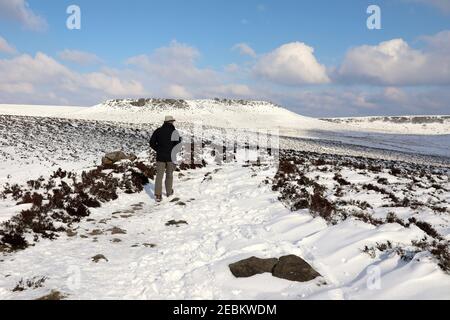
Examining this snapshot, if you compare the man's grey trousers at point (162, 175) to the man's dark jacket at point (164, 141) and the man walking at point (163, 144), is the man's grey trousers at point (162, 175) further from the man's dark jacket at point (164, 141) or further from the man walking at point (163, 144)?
the man's dark jacket at point (164, 141)

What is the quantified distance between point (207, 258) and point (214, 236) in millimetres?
1463

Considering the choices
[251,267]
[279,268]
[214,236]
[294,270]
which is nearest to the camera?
[294,270]

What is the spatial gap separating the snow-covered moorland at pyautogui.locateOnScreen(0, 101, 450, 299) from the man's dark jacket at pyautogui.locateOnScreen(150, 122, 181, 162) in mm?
1529

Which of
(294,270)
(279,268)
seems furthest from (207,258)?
(294,270)

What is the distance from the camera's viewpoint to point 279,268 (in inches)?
252

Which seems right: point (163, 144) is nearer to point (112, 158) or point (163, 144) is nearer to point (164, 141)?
point (164, 141)

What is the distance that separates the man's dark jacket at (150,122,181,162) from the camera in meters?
13.1

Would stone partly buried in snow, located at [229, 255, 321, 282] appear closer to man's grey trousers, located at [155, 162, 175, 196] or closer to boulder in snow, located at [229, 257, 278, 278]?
boulder in snow, located at [229, 257, 278, 278]

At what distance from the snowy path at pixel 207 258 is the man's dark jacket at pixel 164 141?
221cm

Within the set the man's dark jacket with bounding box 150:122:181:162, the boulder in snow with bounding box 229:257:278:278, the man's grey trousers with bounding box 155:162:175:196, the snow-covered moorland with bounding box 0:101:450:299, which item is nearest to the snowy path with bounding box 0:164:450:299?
the snow-covered moorland with bounding box 0:101:450:299

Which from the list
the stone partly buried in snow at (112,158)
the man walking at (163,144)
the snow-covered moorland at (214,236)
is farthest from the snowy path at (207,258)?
the stone partly buried in snow at (112,158)

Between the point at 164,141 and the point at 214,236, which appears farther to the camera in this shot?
the point at 164,141

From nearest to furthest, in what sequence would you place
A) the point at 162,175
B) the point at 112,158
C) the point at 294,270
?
the point at 294,270, the point at 162,175, the point at 112,158
